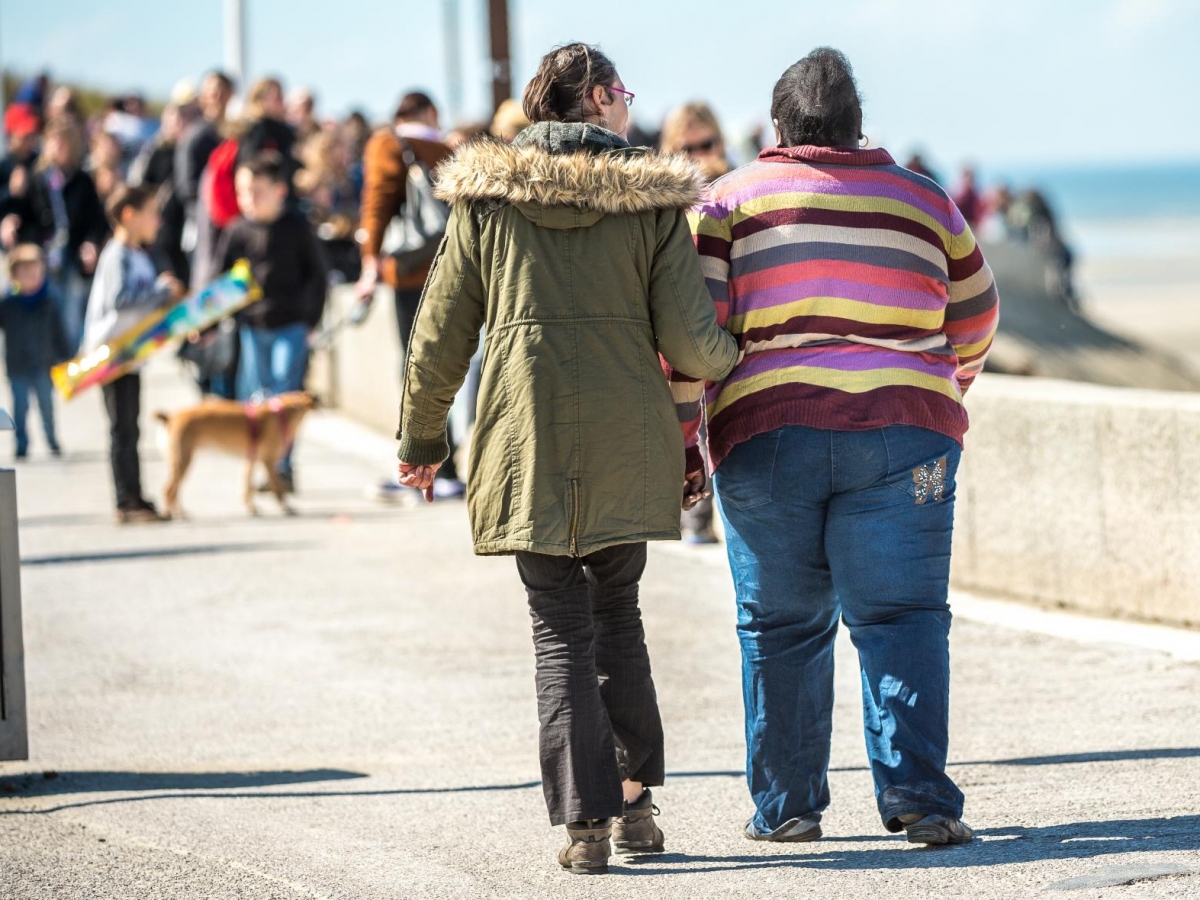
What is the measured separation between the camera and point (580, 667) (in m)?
4.20

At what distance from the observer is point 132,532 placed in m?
9.91

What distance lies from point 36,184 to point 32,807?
10.8 m

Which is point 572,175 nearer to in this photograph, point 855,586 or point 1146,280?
point 855,586

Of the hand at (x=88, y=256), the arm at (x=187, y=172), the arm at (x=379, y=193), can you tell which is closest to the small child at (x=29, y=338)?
the arm at (x=187, y=172)

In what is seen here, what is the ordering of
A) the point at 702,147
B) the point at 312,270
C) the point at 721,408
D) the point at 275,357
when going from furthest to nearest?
1. the point at 275,357
2. the point at 312,270
3. the point at 702,147
4. the point at 721,408

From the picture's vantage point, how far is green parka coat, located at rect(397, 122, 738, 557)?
4.10 metres

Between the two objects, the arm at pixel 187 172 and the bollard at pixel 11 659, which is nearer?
the bollard at pixel 11 659

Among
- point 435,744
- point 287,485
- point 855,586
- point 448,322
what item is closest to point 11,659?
point 435,744

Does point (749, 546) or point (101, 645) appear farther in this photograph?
point (101, 645)

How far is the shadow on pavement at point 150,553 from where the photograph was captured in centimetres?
913

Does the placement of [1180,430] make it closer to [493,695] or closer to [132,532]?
[493,695]

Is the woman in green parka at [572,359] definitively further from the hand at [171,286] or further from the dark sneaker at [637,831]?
the hand at [171,286]

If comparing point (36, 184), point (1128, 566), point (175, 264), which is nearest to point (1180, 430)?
point (1128, 566)

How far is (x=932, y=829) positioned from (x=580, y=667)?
2.98 ft
